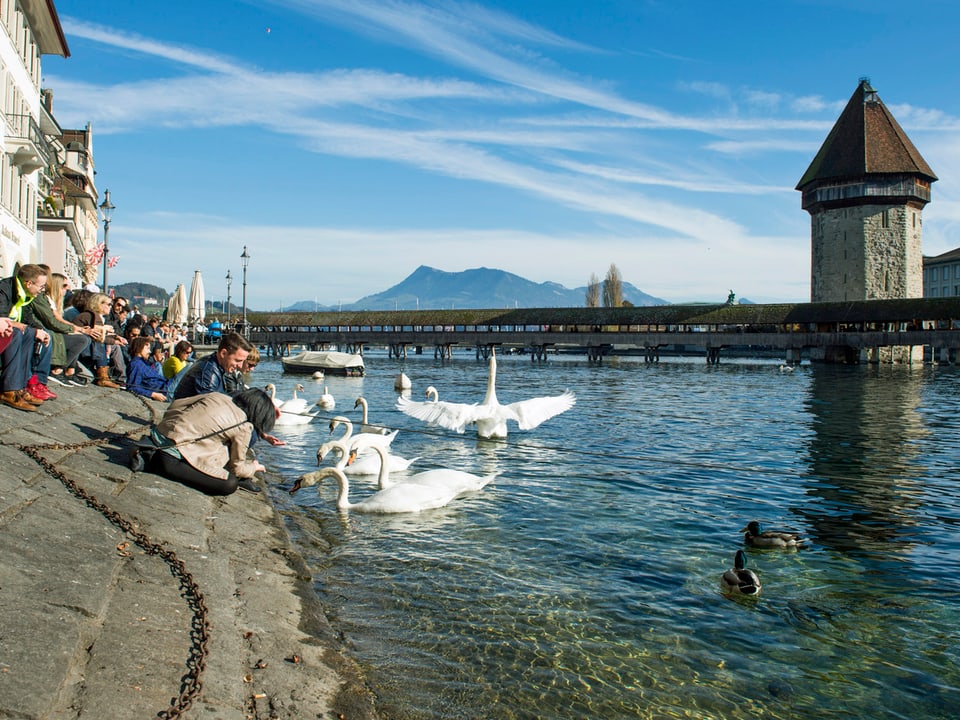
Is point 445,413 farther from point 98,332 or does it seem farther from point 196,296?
point 196,296

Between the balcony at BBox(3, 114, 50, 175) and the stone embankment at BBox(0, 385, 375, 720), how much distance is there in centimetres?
1943

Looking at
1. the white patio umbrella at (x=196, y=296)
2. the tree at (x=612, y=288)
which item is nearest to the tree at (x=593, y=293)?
the tree at (x=612, y=288)

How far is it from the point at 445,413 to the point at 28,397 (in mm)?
8695

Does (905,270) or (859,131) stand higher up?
(859,131)

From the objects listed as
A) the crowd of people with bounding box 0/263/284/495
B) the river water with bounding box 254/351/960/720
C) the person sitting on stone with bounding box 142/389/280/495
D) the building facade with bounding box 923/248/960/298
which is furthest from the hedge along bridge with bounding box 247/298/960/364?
the person sitting on stone with bounding box 142/389/280/495

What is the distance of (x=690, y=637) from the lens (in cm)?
568

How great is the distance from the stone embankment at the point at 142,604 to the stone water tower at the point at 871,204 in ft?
225

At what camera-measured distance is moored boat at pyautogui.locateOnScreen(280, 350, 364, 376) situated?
140ft

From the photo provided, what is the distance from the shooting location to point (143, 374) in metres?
13.0

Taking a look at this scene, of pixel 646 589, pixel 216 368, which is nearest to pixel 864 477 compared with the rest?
pixel 646 589

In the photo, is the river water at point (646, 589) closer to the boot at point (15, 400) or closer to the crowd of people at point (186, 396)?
the crowd of people at point (186, 396)

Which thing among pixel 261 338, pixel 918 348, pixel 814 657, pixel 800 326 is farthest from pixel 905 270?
pixel 814 657

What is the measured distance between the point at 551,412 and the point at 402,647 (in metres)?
11.1

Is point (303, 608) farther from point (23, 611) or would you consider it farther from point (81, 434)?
point (81, 434)
